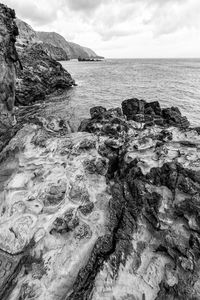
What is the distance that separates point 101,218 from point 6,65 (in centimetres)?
1383

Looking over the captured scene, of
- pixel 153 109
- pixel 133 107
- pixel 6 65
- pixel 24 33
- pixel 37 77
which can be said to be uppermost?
pixel 24 33

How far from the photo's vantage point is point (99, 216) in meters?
8.87

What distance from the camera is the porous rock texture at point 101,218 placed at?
20.9 ft

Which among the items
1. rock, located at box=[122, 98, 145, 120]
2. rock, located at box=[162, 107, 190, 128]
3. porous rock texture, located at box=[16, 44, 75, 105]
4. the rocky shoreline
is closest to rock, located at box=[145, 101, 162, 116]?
rock, located at box=[122, 98, 145, 120]

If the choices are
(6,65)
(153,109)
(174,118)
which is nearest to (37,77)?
(6,65)

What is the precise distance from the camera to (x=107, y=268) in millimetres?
6645

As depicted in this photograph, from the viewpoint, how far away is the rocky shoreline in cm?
638

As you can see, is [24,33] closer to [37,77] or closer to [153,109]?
[37,77]

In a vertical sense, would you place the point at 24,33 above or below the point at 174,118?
above

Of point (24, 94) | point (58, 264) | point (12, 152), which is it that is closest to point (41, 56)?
point (24, 94)

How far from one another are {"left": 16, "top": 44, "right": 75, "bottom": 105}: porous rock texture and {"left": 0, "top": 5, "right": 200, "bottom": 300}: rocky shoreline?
22.3 m

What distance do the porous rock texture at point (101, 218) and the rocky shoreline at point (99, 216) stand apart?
3cm

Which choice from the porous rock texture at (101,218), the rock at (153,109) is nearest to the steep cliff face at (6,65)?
the porous rock texture at (101,218)

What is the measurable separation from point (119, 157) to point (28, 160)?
512 cm
